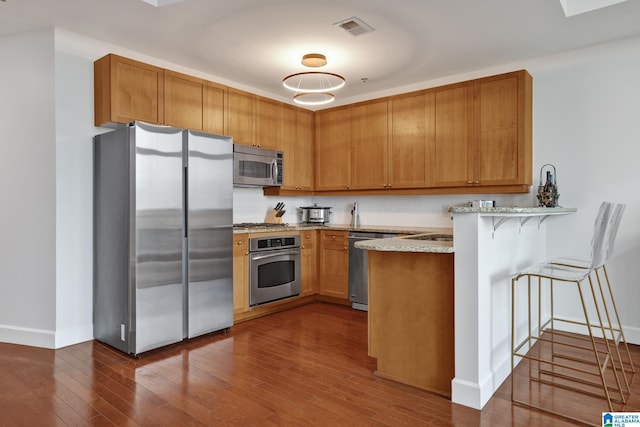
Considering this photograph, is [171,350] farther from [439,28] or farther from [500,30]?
[500,30]

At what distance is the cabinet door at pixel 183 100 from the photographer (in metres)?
3.82

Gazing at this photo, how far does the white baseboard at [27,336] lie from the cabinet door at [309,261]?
248 cm

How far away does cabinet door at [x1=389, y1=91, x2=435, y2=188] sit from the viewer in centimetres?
444

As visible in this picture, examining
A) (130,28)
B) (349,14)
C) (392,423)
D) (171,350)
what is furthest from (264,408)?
(130,28)

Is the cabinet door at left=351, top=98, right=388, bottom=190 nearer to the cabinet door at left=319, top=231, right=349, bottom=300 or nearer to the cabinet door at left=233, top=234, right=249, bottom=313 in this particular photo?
the cabinet door at left=319, top=231, right=349, bottom=300

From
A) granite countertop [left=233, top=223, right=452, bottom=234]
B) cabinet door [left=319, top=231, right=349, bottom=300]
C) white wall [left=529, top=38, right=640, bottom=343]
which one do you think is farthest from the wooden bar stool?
cabinet door [left=319, top=231, right=349, bottom=300]

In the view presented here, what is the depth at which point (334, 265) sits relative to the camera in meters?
4.80

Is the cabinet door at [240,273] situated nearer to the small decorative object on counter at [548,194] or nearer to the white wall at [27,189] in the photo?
the white wall at [27,189]

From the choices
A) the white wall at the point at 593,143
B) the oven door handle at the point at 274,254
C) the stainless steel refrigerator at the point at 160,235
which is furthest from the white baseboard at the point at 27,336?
the white wall at the point at 593,143

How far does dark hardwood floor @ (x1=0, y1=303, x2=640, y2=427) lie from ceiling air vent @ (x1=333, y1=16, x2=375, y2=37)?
8.68 feet

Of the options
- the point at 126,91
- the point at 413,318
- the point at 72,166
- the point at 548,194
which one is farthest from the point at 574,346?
the point at 72,166

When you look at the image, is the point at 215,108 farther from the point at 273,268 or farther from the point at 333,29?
the point at 273,268

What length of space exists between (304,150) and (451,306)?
336 centimetres

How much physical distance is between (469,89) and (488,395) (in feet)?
9.90
